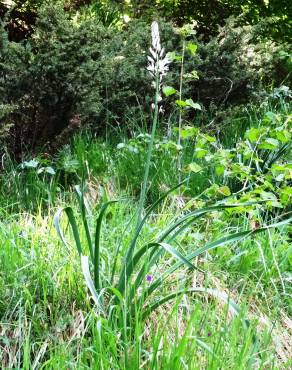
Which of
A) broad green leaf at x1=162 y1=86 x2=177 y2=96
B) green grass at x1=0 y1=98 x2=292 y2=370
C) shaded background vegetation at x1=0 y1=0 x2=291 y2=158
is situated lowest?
green grass at x1=0 y1=98 x2=292 y2=370

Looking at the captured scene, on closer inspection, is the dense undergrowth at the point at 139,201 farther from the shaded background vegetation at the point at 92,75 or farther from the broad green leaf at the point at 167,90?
the broad green leaf at the point at 167,90

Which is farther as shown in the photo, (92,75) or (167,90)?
(92,75)

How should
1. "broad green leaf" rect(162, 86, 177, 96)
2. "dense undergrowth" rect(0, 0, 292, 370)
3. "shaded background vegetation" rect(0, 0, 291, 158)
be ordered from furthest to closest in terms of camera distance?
"shaded background vegetation" rect(0, 0, 291, 158) → "broad green leaf" rect(162, 86, 177, 96) → "dense undergrowth" rect(0, 0, 292, 370)

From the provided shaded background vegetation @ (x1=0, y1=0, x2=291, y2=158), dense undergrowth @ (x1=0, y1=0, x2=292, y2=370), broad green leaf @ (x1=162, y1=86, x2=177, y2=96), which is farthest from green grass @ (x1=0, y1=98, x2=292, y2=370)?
shaded background vegetation @ (x1=0, y1=0, x2=291, y2=158)

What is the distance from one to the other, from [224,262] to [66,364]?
4.09 ft

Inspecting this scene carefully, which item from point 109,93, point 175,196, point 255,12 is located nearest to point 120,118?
point 109,93

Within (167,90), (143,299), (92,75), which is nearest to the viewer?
(143,299)

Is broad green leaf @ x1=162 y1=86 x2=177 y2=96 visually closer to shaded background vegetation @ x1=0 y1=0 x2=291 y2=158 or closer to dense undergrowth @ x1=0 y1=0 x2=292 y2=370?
dense undergrowth @ x1=0 y1=0 x2=292 y2=370

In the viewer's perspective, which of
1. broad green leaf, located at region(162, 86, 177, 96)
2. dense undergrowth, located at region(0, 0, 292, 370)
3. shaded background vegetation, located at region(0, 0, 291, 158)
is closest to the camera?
dense undergrowth, located at region(0, 0, 292, 370)

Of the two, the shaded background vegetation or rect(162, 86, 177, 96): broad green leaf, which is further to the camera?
the shaded background vegetation

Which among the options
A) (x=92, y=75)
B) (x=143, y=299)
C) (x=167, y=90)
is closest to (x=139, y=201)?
(x=167, y=90)

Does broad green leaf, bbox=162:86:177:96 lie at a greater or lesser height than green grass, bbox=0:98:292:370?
greater

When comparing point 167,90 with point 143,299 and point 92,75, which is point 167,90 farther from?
point 92,75

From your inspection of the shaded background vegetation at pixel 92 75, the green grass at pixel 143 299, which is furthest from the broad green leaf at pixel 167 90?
the shaded background vegetation at pixel 92 75
